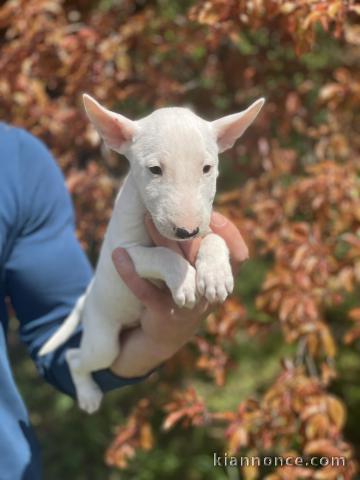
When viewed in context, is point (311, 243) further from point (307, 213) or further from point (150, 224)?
point (150, 224)

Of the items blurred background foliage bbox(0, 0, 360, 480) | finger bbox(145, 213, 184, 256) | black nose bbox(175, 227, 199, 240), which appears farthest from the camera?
blurred background foliage bbox(0, 0, 360, 480)

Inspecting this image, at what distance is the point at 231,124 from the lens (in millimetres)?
1577

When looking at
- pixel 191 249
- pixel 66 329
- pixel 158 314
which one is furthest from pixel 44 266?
pixel 191 249

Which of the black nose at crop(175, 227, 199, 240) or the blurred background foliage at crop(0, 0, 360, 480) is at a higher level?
the black nose at crop(175, 227, 199, 240)

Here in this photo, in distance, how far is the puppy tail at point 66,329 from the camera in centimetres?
212

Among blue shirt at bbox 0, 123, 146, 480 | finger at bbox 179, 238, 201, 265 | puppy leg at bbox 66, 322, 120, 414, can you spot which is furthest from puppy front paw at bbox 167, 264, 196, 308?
blue shirt at bbox 0, 123, 146, 480

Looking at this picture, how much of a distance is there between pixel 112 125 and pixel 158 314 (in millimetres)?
500

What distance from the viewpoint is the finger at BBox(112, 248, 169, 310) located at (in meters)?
1.68

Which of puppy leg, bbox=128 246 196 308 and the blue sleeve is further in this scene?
the blue sleeve

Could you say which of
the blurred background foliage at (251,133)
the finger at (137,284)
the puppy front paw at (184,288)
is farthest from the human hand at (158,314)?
the blurred background foliage at (251,133)

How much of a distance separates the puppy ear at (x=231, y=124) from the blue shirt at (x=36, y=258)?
2.54 feet

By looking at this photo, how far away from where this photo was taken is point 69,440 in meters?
4.59

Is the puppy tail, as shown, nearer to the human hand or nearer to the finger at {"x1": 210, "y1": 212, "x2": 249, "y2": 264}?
the human hand

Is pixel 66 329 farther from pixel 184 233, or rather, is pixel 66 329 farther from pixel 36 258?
pixel 184 233
